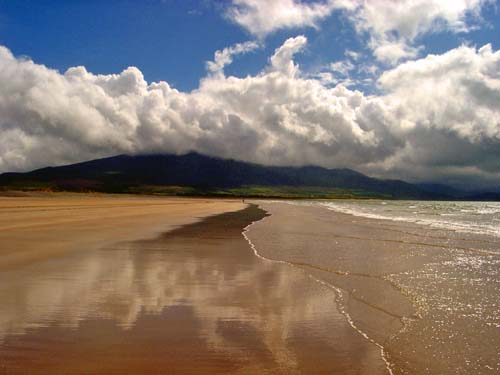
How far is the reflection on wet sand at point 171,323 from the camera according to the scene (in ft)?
21.2

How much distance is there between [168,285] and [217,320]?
3.59 m

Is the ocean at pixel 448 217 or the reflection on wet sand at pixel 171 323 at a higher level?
the reflection on wet sand at pixel 171 323

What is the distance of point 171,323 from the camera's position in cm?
845

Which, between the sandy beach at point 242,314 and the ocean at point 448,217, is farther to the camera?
the ocean at point 448,217

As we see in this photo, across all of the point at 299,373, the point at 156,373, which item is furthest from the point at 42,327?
the point at 299,373

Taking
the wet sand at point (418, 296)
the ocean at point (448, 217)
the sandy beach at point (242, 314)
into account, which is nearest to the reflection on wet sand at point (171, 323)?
the sandy beach at point (242, 314)

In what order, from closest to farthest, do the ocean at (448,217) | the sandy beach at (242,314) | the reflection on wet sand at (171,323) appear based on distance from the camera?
the reflection on wet sand at (171,323) < the sandy beach at (242,314) < the ocean at (448,217)

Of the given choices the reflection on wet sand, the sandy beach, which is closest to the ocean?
the sandy beach

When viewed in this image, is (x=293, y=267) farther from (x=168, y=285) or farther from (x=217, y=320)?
(x=217, y=320)

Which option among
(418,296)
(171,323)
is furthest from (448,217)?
(171,323)

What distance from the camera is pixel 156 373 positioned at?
19.8 ft

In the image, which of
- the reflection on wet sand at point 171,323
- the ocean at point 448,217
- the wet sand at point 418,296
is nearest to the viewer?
the reflection on wet sand at point 171,323

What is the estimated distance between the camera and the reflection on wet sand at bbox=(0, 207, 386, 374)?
645 centimetres

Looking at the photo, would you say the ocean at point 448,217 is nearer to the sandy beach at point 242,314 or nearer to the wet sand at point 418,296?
the wet sand at point 418,296
